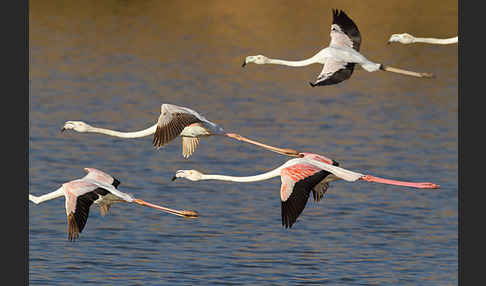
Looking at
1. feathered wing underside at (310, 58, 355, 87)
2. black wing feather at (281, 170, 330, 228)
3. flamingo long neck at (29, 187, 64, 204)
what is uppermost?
feathered wing underside at (310, 58, 355, 87)

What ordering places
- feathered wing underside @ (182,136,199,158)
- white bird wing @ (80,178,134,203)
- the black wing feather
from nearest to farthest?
1. the black wing feather
2. white bird wing @ (80,178,134,203)
3. feathered wing underside @ (182,136,199,158)

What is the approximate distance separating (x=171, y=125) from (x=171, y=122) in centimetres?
5

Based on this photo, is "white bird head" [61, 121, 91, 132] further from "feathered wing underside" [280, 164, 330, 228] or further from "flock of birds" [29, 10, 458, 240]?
"feathered wing underside" [280, 164, 330, 228]

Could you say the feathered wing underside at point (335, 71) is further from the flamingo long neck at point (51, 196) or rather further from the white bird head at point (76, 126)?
the flamingo long neck at point (51, 196)

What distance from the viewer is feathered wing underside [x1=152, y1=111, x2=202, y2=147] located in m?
18.1

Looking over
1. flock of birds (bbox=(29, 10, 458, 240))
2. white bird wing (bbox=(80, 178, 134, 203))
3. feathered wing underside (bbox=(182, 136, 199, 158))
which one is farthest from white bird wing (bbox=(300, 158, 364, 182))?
feathered wing underside (bbox=(182, 136, 199, 158))

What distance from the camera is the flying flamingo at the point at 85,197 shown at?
1695 cm

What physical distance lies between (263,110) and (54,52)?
8690 millimetres

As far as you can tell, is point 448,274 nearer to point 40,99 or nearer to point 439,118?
point 439,118

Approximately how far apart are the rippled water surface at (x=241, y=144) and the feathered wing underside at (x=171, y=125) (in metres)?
1.83

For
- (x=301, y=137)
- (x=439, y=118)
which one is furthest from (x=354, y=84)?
(x=301, y=137)

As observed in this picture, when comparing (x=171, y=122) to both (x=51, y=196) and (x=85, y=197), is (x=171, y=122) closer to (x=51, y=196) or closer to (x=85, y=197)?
(x=85, y=197)

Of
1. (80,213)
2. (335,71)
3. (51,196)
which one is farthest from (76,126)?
(335,71)

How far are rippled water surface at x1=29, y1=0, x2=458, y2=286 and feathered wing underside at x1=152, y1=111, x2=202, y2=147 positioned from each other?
1830mm
